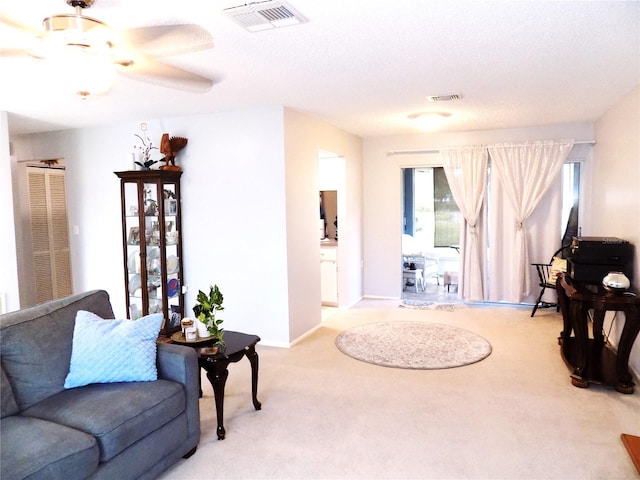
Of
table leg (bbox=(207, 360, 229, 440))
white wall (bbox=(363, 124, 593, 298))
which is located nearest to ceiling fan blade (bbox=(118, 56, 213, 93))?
table leg (bbox=(207, 360, 229, 440))

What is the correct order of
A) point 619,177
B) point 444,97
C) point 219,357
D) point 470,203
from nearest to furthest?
point 219,357, point 444,97, point 619,177, point 470,203

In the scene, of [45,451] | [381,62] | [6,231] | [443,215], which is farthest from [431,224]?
[45,451]

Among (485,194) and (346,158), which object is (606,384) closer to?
(485,194)

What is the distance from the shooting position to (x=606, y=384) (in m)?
3.26

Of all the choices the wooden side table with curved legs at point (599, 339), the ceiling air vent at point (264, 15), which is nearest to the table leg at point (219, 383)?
the ceiling air vent at point (264, 15)

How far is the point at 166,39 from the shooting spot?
187cm

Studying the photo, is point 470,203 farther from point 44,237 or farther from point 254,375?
point 44,237

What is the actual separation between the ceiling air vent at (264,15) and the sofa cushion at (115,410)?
6.16 ft

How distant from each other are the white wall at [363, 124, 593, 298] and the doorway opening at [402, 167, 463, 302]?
834 millimetres

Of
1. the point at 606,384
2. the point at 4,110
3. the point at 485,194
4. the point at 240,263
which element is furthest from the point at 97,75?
the point at 485,194

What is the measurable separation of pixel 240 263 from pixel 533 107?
10.7 ft

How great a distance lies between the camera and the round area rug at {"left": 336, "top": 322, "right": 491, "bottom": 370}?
393 cm

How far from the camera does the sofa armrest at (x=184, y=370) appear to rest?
2.45 metres

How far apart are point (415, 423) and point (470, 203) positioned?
3.69 meters
